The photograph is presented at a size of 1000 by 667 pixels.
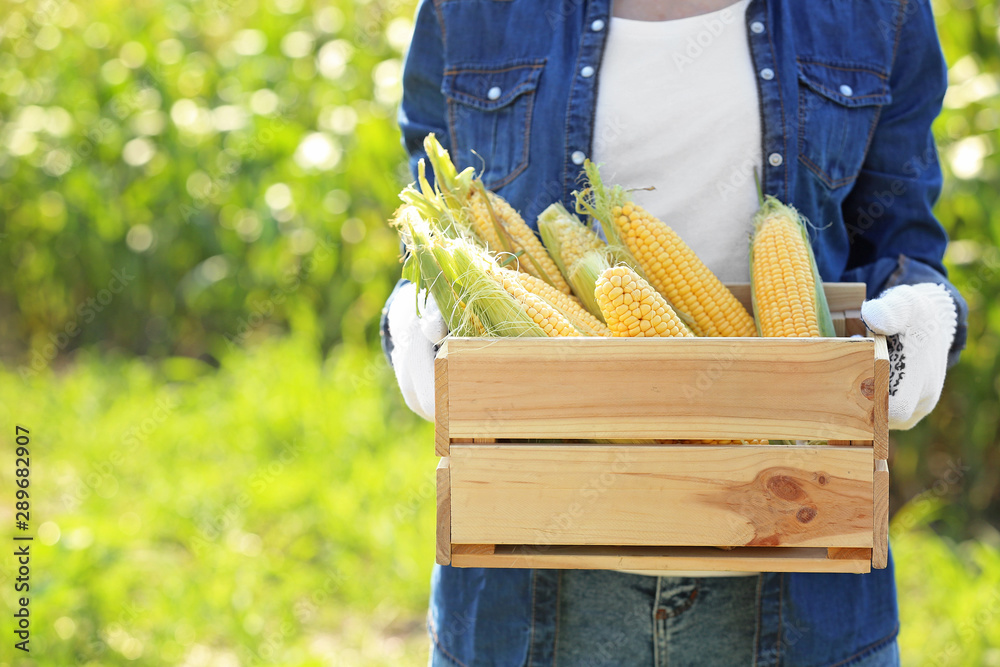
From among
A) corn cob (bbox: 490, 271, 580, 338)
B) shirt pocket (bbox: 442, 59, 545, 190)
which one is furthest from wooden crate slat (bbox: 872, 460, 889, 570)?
shirt pocket (bbox: 442, 59, 545, 190)

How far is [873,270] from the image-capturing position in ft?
4.52

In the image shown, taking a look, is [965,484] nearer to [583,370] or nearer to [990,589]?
[990,589]

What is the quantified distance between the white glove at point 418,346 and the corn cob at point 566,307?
12 centimetres

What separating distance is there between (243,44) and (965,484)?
13.0 feet

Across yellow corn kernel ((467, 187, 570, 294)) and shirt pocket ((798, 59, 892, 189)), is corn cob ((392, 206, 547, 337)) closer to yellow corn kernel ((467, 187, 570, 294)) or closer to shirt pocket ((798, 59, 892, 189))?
yellow corn kernel ((467, 187, 570, 294))

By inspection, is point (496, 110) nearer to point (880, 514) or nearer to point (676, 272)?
point (676, 272)

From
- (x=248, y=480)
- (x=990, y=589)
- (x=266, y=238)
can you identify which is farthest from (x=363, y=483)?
(x=990, y=589)

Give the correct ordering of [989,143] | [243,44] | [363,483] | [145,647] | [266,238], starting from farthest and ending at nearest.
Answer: [243,44]
[266,238]
[363,483]
[989,143]
[145,647]

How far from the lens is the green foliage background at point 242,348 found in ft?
8.50

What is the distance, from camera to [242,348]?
176 inches

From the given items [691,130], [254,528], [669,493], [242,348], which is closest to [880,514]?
[669,493]

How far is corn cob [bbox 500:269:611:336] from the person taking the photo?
1129 millimetres

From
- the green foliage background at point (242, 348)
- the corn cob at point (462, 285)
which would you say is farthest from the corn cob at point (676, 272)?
the green foliage background at point (242, 348)

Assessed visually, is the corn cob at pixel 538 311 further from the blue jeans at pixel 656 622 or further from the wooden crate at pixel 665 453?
the blue jeans at pixel 656 622
